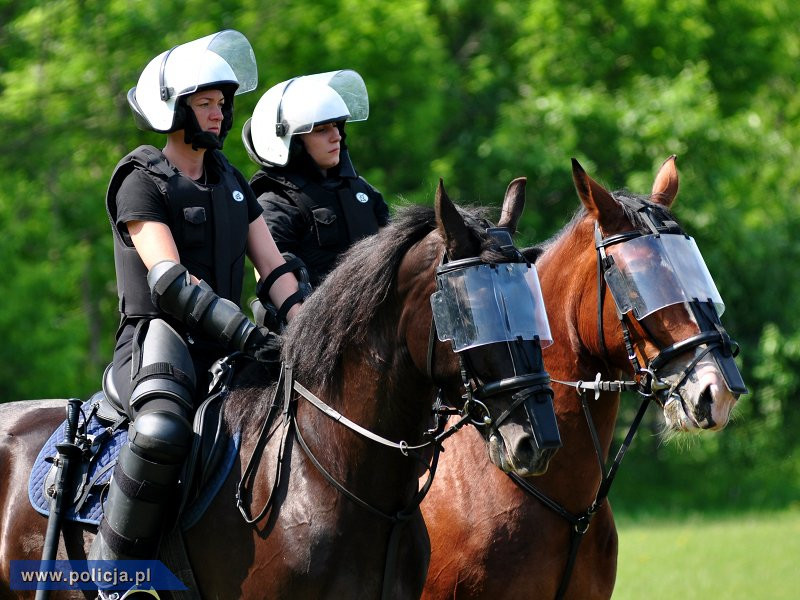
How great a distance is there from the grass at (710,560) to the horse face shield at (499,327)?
7.09m

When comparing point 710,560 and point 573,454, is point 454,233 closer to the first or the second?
point 573,454

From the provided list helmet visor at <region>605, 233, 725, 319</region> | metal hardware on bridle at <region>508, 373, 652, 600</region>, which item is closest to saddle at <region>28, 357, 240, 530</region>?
metal hardware on bridle at <region>508, 373, 652, 600</region>

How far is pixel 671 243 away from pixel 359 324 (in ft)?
5.22

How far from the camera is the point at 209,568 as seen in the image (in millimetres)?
4871

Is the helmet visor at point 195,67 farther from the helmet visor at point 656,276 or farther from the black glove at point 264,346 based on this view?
Answer: the helmet visor at point 656,276

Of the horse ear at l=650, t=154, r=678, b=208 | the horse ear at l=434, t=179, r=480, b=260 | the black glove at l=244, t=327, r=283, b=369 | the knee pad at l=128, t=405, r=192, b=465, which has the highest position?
the horse ear at l=434, t=179, r=480, b=260

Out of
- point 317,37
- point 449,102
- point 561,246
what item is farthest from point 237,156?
point 561,246

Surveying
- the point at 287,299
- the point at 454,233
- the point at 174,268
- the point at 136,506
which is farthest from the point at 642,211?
the point at 136,506

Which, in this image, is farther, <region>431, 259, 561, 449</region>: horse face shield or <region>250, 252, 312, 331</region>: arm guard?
<region>250, 252, 312, 331</region>: arm guard

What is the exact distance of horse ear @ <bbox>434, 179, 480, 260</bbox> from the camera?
449cm

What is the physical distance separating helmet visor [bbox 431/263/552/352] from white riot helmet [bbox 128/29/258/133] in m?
1.61

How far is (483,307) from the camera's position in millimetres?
4418

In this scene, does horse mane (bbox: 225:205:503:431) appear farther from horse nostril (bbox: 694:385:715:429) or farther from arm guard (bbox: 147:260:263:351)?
horse nostril (bbox: 694:385:715:429)

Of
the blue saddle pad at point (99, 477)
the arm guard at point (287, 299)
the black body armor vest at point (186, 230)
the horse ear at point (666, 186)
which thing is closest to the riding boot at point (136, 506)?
the blue saddle pad at point (99, 477)
